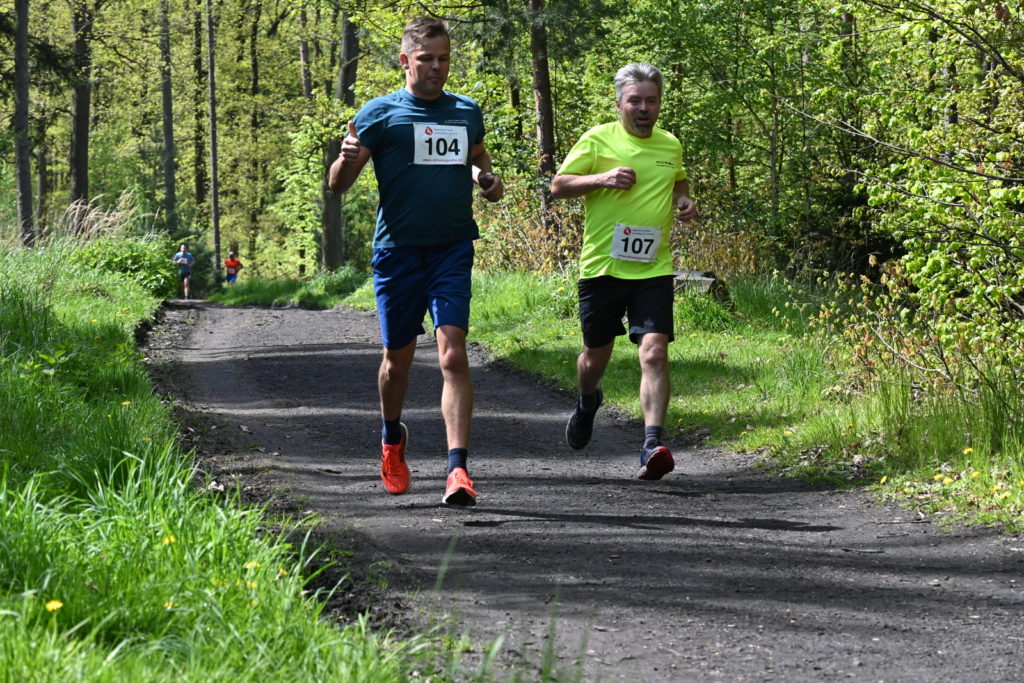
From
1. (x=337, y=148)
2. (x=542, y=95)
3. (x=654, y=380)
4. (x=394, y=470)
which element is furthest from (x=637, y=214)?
(x=337, y=148)

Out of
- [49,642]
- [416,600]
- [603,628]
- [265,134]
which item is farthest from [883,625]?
[265,134]

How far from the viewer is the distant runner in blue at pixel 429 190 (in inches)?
231

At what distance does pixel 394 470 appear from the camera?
20.4 ft

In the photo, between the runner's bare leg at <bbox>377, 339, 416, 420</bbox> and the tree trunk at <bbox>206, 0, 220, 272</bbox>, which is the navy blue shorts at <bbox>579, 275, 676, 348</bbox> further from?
the tree trunk at <bbox>206, 0, 220, 272</bbox>

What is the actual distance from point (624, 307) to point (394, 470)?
1.71 m

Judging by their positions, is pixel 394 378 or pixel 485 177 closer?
pixel 485 177

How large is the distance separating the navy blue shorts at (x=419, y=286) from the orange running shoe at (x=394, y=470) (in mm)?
531

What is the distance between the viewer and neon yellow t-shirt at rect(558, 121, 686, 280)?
6723 millimetres

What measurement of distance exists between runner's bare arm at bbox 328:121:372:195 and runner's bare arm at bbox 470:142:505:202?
0.54 meters

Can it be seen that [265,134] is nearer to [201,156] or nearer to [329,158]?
[201,156]

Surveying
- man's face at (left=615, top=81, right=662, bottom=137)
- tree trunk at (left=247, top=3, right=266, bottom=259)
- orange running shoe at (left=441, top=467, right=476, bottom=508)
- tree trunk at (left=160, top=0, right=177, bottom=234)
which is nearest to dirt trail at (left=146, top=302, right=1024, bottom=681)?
orange running shoe at (left=441, top=467, right=476, bottom=508)

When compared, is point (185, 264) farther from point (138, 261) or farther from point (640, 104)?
point (640, 104)

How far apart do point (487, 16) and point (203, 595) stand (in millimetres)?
18025

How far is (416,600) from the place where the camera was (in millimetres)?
4109
